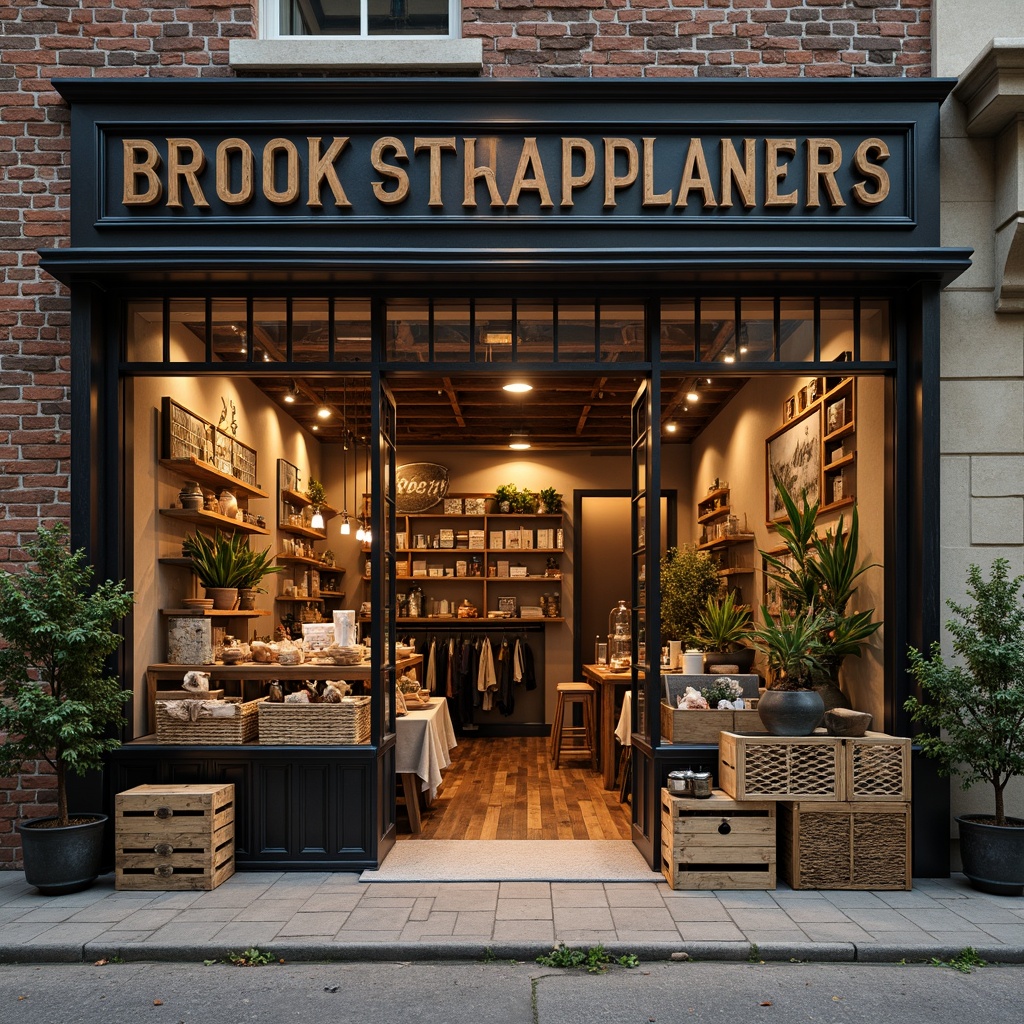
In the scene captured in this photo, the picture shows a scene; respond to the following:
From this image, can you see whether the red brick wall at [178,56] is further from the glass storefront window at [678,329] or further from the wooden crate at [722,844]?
the wooden crate at [722,844]

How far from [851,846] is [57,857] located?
400 centimetres

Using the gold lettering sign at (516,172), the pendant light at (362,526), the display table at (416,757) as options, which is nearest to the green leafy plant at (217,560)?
the display table at (416,757)

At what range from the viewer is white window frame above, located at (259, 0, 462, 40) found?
581cm

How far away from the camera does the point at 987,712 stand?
4992 mm

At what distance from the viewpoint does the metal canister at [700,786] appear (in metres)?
5.11

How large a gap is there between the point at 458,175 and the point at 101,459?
2.54 m

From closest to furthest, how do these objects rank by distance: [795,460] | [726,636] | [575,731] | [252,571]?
1. [252,571]
2. [726,636]
3. [795,460]
4. [575,731]

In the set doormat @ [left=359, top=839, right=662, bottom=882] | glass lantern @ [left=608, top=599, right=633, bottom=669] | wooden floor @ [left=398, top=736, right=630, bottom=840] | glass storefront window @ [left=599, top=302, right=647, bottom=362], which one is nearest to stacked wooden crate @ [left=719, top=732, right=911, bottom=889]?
doormat @ [left=359, top=839, right=662, bottom=882]

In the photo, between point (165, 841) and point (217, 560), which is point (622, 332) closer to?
point (217, 560)

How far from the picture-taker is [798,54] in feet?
18.3

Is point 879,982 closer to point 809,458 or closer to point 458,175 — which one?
point 809,458

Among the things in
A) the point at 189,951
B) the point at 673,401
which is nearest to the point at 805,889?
the point at 189,951

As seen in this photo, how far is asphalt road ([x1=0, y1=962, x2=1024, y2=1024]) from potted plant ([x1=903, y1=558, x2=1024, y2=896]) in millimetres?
922

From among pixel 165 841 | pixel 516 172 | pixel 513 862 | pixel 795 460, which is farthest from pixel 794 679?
pixel 165 841
